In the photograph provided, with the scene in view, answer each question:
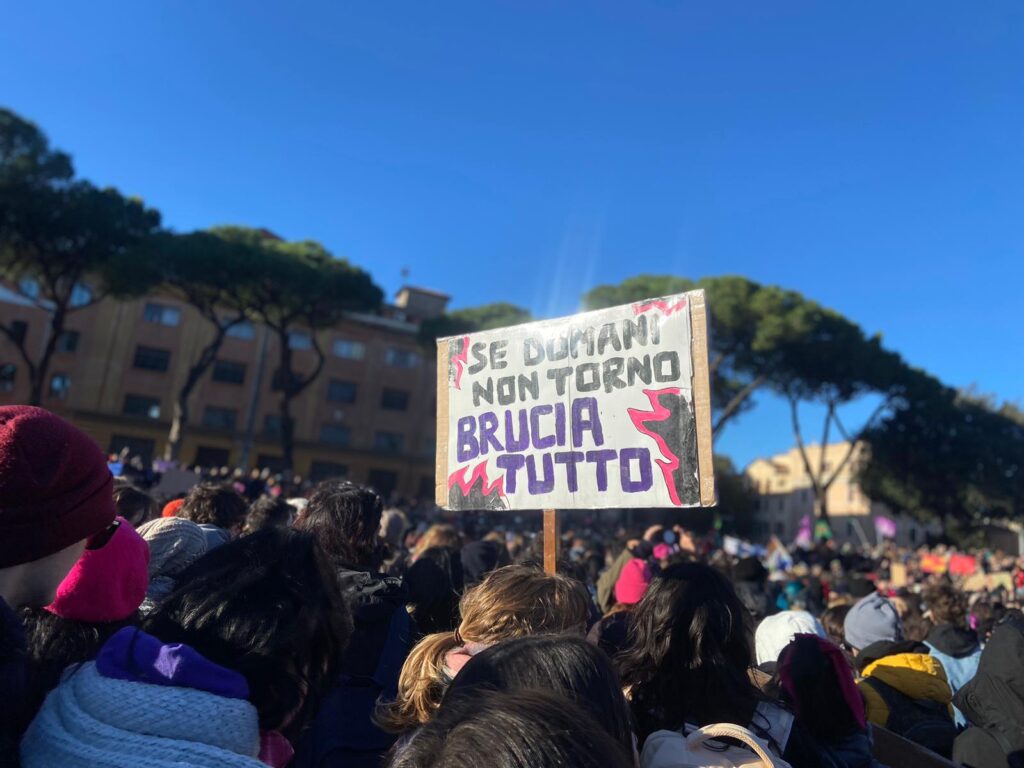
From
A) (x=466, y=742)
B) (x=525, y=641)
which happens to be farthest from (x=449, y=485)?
(x=466, y=742)

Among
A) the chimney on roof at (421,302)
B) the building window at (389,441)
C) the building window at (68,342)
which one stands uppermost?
the chimney on roof at (421,302)

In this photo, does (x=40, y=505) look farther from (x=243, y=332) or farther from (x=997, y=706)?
(x=243, y=332)

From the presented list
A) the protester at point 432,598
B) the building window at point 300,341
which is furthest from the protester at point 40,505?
the building window at point 300,341

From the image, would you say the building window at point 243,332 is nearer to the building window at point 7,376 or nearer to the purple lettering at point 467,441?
the building window at point 7,376

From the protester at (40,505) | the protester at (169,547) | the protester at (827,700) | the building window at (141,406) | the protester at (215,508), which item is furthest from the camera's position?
the building window at (141,406)

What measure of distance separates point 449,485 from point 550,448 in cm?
64

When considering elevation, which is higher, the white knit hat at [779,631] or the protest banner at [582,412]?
the protest banner at [582,412]

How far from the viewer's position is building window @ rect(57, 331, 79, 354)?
32.9 m

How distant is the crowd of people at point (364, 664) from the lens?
1.14m

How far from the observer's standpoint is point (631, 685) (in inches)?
80.6

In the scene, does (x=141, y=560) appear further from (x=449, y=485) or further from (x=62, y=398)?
(x=62, y=398)

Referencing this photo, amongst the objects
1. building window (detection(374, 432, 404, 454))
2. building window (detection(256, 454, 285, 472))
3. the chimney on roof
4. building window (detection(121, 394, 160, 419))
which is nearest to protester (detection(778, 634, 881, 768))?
building window (detection(256, 454, 285, 472))

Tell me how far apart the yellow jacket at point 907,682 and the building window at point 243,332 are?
36.5m

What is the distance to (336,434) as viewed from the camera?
123 ft
